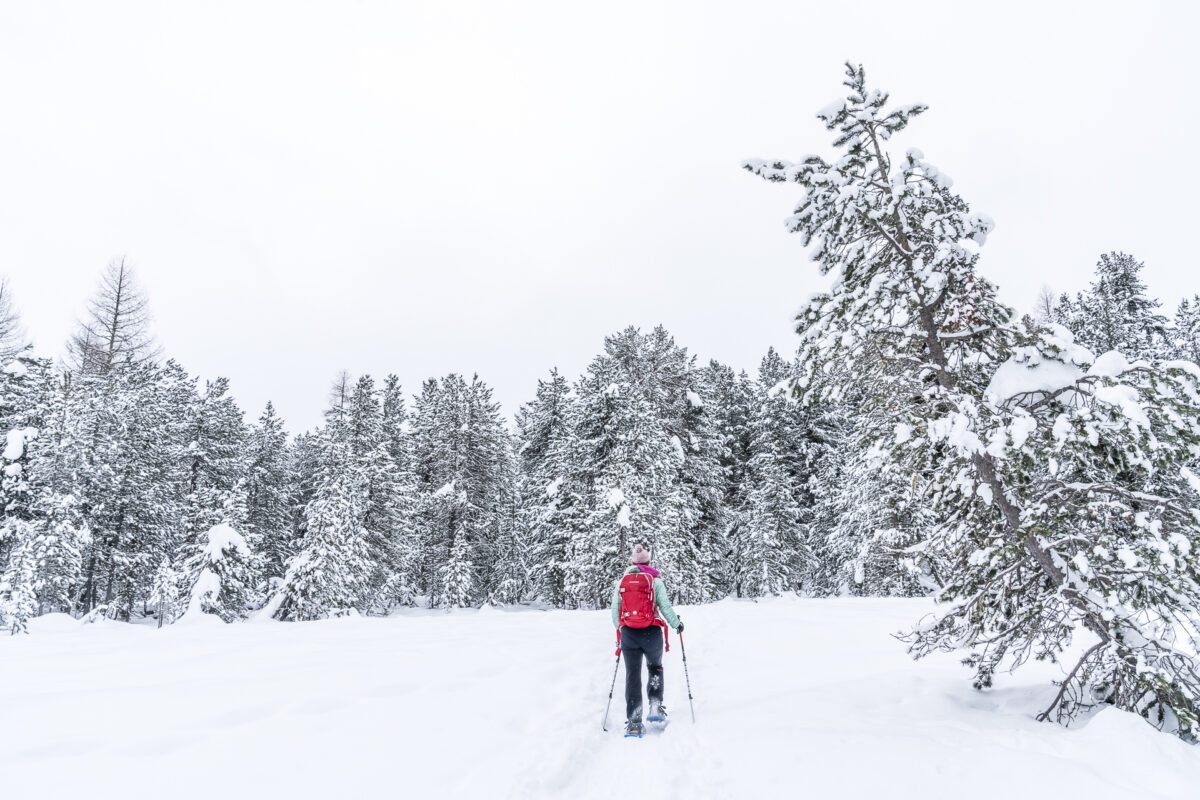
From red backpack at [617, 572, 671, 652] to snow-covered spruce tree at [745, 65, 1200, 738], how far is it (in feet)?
10.8

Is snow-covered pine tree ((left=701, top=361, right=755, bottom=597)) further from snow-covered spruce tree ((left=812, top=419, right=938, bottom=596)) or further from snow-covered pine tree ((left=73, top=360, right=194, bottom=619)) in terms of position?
snow-covered pine tree ((left=73, top=360, right=194, bottom=619))

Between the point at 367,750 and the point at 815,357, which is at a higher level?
the point at 815,357

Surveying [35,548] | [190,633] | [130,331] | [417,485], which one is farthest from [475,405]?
[190,633]

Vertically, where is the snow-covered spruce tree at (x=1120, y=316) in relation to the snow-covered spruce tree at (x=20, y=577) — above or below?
above

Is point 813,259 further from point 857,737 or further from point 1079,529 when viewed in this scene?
point 857,737

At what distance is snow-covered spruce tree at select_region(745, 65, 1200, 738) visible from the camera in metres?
5.30

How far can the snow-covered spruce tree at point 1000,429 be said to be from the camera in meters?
5.30

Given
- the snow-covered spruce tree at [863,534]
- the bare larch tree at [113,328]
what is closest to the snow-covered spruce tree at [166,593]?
the bare larch tree at [113,328]

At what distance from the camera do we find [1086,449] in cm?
580

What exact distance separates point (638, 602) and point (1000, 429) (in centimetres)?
456

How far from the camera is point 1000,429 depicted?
→ 552cm

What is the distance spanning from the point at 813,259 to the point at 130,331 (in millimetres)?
31883

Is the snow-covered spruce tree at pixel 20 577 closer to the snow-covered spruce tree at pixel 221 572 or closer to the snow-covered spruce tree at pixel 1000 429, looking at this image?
the snow-covered spruce tree at pixel 221 572

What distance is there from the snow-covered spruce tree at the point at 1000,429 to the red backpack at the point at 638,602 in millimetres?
3288
